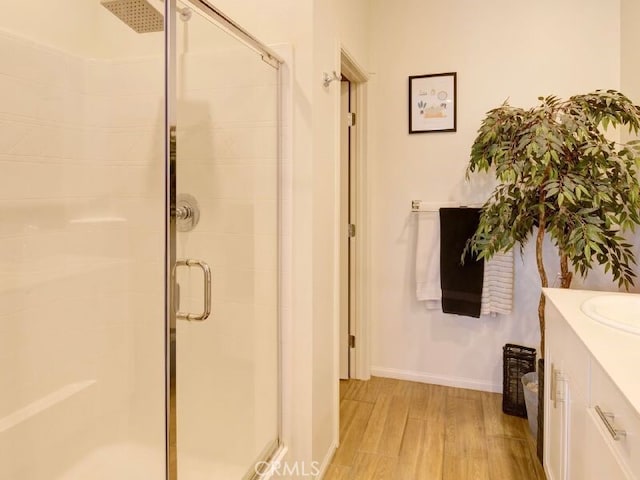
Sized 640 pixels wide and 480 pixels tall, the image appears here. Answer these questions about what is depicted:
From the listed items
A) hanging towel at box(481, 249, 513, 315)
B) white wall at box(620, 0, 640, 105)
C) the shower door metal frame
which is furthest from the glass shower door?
white wall at box(620, 0, 640, 105)

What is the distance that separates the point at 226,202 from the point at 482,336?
6.24 feet

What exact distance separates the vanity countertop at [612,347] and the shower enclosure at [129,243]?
1.14 metres

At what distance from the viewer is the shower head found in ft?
5.53

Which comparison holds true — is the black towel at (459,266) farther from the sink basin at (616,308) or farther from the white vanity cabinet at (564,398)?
the sink basin at (616,308)

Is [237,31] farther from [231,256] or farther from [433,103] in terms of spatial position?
[433,103]

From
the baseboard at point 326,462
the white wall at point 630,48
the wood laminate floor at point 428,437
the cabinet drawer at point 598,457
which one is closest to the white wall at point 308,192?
the baseboard at point 326,462

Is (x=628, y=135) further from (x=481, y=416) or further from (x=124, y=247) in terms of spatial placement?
(x=124, y=247)

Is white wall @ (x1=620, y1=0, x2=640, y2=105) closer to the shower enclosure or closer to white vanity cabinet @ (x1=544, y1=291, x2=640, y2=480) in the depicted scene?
white vanity cabinet @ (x1=544, y1=291, x2=640, y2=480)

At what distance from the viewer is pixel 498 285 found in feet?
8.55

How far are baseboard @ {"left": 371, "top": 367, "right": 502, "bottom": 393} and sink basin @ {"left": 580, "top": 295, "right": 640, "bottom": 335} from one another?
1.32 metres

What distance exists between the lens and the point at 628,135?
236 centimetres

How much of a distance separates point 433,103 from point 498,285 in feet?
3.96

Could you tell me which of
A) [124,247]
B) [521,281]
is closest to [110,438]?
[124,247]

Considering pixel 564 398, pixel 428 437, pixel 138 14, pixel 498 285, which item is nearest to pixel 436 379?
pixel 428 437
